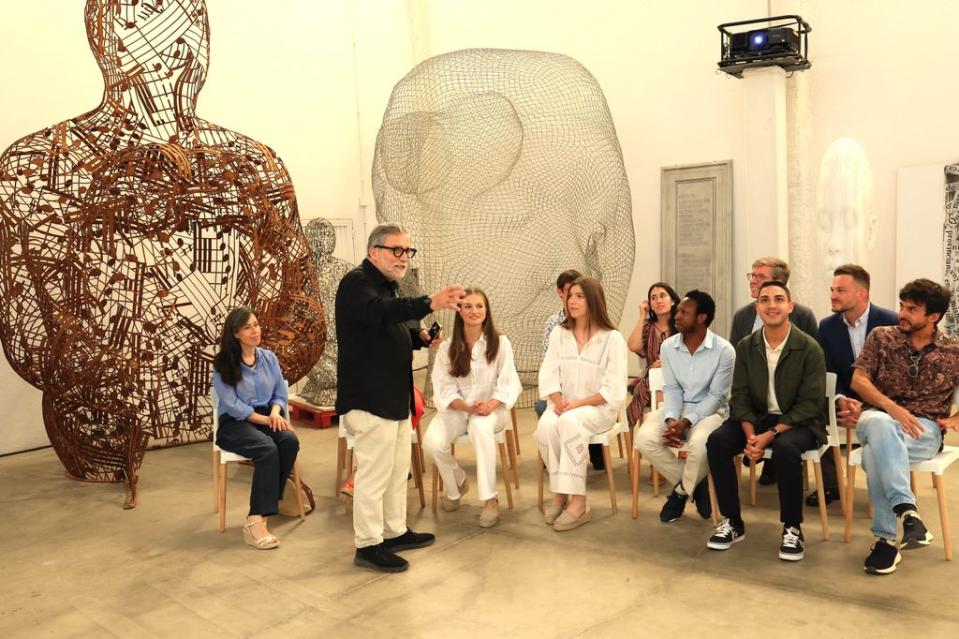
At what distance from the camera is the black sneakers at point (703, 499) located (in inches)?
163

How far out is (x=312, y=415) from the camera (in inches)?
267

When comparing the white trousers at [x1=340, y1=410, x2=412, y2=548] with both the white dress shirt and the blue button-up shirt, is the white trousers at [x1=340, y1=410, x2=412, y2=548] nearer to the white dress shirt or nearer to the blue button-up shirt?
the blue button-up shirt

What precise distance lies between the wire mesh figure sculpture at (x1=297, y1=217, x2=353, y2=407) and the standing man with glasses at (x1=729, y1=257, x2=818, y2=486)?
10.4 feet

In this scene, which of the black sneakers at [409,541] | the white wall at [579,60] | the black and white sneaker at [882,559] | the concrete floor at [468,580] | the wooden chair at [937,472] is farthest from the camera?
the white wall at [579,60]

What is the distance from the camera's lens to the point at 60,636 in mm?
3254

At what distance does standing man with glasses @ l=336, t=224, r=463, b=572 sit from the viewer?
357 cm

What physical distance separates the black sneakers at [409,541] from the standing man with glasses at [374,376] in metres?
0.14

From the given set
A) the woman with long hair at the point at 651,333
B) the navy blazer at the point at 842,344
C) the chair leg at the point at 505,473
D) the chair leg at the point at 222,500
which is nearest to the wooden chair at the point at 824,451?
the navy blazer at the point at 842,344

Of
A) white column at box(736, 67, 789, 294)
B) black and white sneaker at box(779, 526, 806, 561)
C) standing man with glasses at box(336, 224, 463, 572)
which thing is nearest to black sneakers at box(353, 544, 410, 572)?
standing man with glasses at box(336, 224, 463, 572)

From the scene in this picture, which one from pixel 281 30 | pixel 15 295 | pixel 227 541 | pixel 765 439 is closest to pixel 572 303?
pixel 765 439

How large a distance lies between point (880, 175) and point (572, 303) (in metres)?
3.46

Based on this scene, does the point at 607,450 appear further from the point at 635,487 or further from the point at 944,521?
the point at 944,521

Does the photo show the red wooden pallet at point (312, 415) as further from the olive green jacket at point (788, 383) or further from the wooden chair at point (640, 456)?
the olive green jacket at point (788, 383)

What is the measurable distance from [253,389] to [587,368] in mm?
1629
